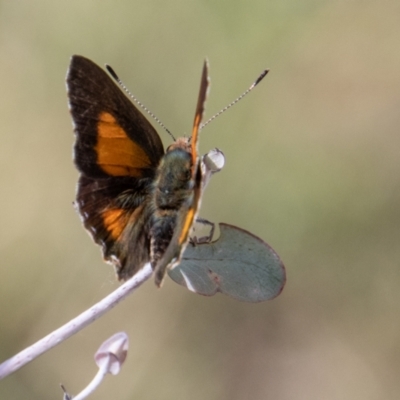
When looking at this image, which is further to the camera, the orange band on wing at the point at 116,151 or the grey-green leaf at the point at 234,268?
the orange band on wing at the point at 116,151

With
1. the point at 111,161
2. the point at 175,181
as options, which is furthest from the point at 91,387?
the point at 111,161

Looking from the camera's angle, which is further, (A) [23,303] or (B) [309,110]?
(B) [309,110]

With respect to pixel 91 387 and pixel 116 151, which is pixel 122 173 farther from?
pixel 91 387

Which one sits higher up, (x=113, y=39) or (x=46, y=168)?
(x=113, y=39)

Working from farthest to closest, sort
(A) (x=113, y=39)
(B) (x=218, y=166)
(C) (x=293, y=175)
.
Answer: (A) (x=113, y=39) < (C) (x=293, y=175) < (B) (x=218, y=166)

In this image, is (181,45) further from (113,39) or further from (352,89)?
(352,89)

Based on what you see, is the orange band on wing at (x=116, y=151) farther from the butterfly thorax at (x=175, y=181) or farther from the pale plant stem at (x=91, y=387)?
the pale plant stem at (x=91, y=387)

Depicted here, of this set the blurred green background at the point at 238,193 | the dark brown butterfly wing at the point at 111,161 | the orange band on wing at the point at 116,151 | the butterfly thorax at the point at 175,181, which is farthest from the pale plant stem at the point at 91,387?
the blurred green background at the point at 238,193

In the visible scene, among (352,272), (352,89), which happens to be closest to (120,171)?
(352,272)
